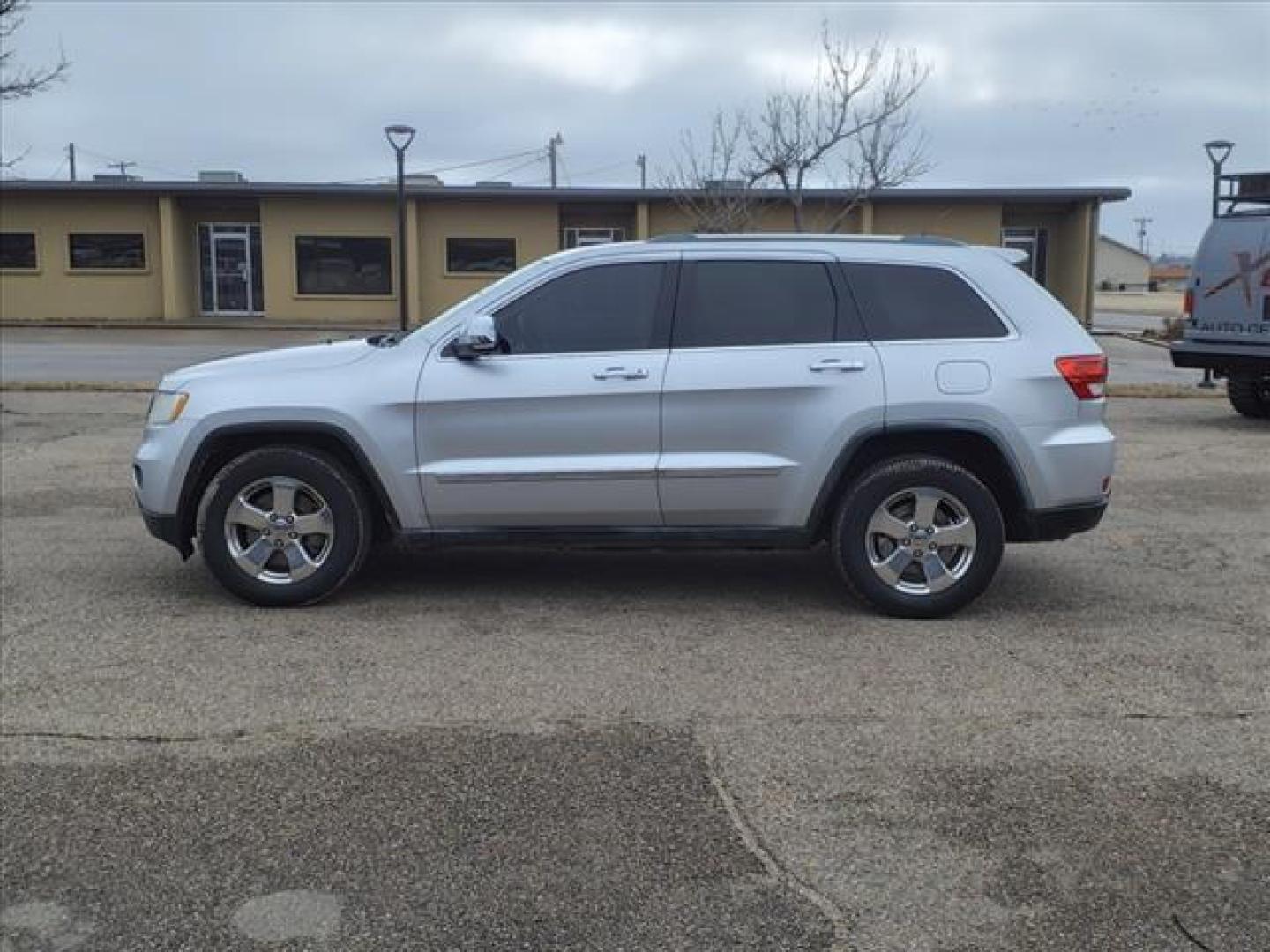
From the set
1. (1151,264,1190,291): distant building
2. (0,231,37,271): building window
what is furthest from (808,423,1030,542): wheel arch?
(1151,264,1190,291): distant building

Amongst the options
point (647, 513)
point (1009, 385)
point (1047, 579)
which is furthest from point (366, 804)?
point (1047, 579)

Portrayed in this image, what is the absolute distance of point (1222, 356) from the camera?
1387 centimetres

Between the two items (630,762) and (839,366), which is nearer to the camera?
(630,762)

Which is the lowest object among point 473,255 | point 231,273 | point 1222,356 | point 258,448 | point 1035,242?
point 258,448

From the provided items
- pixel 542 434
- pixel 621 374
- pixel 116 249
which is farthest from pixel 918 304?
pixel 116 249

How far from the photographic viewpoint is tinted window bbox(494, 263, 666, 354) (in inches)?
242

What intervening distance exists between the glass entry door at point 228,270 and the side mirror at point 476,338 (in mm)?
32201

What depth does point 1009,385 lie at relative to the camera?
597 cm

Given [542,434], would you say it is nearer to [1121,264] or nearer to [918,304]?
[918,304]

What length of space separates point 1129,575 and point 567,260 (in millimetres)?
3580

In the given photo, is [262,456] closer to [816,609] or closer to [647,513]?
[647,513]

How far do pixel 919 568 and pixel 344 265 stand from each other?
3182 cm

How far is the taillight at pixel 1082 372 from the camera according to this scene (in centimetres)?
601

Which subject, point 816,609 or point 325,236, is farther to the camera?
point 325,236
